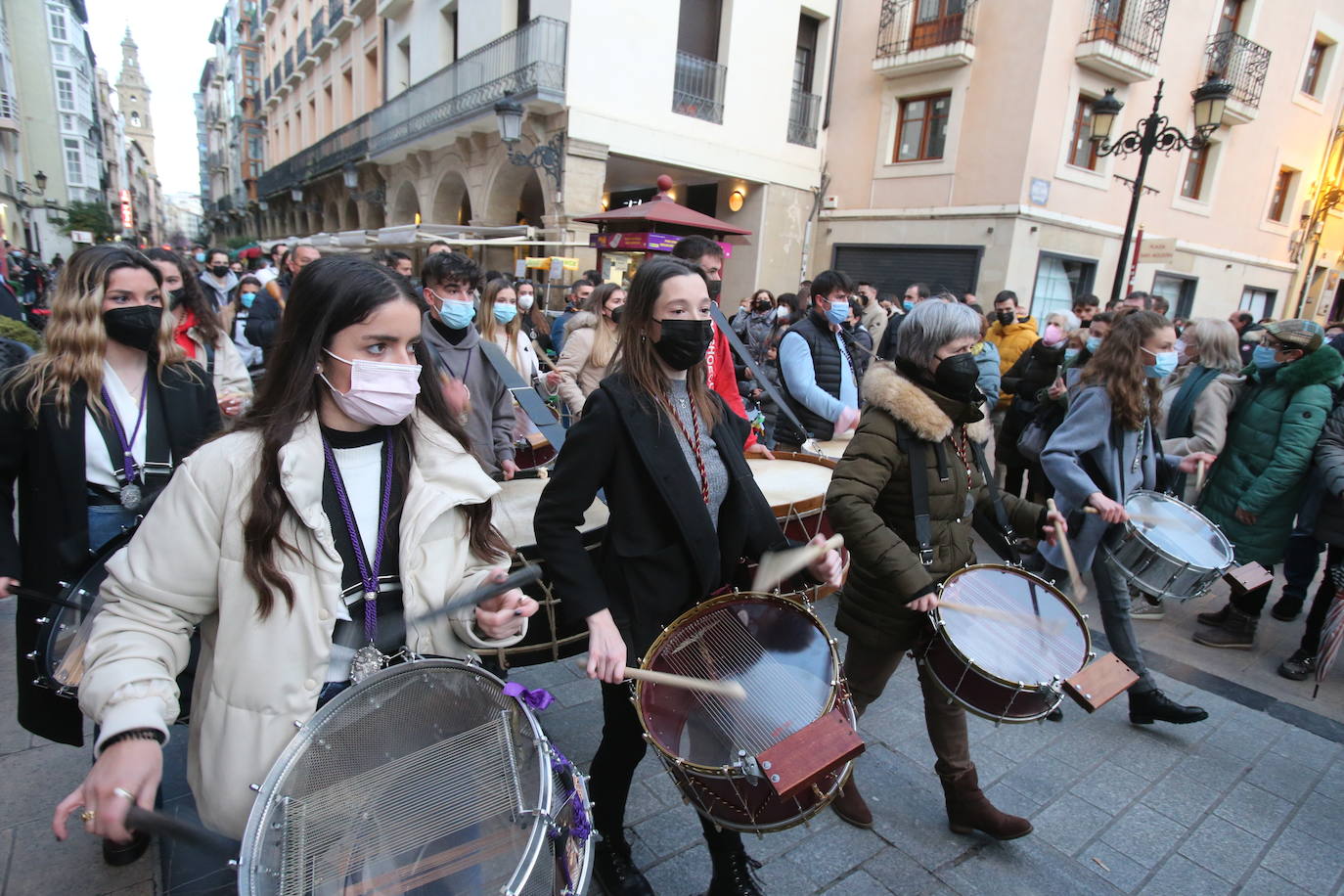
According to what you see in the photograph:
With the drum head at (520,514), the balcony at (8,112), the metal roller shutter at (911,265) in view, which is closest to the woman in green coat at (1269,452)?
the drum head at (520,514)

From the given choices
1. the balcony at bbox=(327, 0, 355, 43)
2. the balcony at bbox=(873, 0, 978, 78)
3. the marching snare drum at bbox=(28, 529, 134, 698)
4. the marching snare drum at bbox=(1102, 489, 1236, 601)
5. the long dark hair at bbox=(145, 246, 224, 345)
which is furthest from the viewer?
the balcony at bbox=(327, 0, 355, 43)

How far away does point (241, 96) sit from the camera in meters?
49.2

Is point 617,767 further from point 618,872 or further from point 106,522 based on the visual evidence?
point 106,522

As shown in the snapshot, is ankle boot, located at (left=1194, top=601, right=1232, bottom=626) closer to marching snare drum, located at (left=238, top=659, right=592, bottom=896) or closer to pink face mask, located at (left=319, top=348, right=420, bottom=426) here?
marching snare drum, located at (left=238, top=659, right=592, bottom=896)

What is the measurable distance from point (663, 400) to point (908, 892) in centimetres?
190

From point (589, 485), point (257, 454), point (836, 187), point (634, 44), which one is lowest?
point (589, 485)

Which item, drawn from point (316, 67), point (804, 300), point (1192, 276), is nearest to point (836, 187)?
point (804, 300)

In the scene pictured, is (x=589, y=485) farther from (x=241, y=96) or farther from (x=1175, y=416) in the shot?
(x=241, y=96)

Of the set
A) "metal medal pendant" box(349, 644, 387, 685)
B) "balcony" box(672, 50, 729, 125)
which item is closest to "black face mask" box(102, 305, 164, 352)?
"metal medal pendant" box(349, 644, 387, 685)

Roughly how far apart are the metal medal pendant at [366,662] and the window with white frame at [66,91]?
6111 centimetres

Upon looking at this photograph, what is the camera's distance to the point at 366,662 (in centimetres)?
152

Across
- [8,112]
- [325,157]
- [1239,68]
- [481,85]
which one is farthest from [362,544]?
[8,112]

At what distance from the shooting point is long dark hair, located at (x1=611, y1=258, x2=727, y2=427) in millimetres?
2078

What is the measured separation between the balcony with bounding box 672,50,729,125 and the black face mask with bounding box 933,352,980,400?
546 inches
